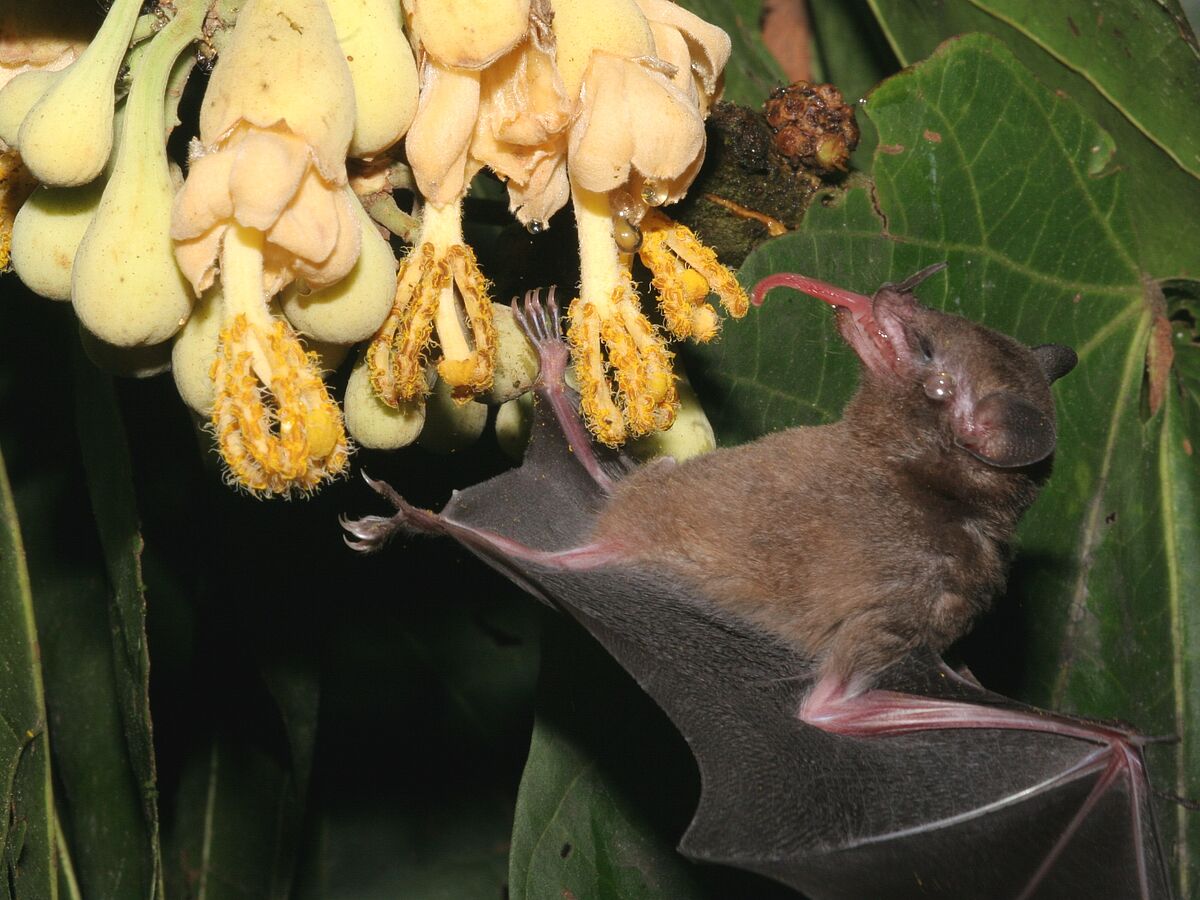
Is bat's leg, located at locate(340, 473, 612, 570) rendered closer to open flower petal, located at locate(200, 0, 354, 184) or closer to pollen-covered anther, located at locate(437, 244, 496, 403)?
pollen-covered anther, located at locate(437, 244, 496, 403)

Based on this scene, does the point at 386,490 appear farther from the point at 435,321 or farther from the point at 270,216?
the point at 270,216

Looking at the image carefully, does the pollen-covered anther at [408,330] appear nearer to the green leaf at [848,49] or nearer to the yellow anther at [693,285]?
the yellow anther at [693,285]

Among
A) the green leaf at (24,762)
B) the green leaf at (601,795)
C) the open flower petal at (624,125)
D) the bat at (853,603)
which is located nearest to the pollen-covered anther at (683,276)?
the open flower petal at (624,125)

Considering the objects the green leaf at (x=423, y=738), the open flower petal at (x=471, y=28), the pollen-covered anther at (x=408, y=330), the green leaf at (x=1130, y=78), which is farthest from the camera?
the green leaf at (x=423, y=738)

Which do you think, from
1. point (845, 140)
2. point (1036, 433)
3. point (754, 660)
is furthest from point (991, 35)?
point (754, 660)

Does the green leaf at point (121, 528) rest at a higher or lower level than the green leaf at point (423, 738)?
higher

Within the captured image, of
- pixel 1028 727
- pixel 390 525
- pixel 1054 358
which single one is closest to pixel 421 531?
pixel 390 525


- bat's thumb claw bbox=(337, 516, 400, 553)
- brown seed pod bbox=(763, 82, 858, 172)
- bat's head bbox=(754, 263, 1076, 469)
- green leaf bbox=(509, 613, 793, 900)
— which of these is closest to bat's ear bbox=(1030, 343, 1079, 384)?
bat's head bbox=(754, 263, 1076, 469)

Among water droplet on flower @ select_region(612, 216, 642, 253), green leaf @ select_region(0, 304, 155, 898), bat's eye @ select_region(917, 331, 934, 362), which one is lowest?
green leaf @ select_region(0, 304, 155, 898)
